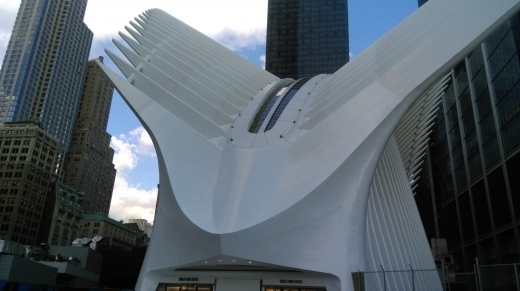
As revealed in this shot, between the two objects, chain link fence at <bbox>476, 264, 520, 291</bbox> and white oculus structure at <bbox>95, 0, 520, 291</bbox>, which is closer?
chain link fence at <bbox>476, 264, 520, 291</bbox>

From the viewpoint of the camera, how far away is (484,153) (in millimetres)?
50406

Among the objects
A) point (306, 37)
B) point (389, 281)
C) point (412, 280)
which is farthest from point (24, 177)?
point (412, 280)

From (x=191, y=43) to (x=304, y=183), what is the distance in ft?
50.8

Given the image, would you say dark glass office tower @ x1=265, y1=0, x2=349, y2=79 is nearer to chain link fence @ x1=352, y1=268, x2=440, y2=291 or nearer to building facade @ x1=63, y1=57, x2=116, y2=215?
building facade @ x1=63, y1=57, x2=116, y2=215

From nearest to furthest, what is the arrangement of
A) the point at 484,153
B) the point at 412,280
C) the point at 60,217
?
1. the point at 412,280
2. the point at 484,153
3. the point at 60,217

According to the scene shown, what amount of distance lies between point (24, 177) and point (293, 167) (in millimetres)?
81579

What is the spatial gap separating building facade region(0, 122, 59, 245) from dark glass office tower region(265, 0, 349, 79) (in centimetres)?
6057

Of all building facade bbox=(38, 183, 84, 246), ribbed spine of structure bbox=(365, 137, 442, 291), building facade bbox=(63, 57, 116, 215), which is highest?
building facade bbox=(63, 57, 116, 215)

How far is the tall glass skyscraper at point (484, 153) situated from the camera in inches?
1715

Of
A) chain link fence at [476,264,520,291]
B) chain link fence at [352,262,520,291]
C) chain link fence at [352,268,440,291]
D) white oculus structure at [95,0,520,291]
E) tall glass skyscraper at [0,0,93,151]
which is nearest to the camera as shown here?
chain link fence at [476,264,520,291]

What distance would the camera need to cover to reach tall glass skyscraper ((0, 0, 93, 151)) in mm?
116625

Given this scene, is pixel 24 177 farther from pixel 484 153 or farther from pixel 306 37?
pixel 484 153

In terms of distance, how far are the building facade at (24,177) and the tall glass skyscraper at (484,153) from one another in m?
73.1

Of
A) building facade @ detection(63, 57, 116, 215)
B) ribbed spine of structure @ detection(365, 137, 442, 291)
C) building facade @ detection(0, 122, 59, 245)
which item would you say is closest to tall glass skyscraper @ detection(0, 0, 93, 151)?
building facade @ detection(63, 57, 116, 215)
